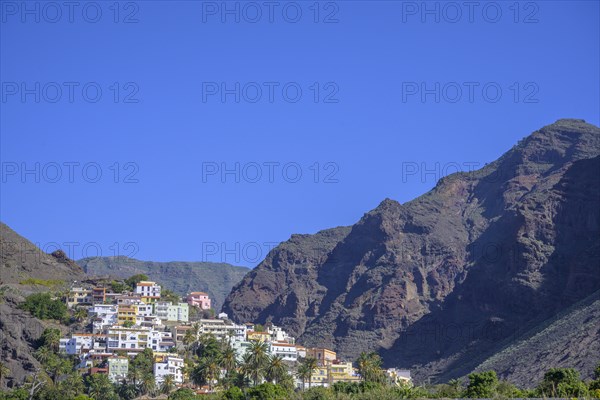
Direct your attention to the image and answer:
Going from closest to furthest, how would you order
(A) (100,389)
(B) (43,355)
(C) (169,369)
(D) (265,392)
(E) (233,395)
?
(D) (265,392), (E) (233,395), (A) (100,389), (C) (169,369), (B) (43,355)

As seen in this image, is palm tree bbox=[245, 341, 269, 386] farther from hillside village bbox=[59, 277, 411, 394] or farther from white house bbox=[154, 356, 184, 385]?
white house bbox=[154, 356, 184, 385]

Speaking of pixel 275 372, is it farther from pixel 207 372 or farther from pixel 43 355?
pixel 43 355

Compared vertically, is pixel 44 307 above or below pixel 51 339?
above

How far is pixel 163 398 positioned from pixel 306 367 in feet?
78.0

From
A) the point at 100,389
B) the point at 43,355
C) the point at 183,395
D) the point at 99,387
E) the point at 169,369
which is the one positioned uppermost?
the point at 43,355

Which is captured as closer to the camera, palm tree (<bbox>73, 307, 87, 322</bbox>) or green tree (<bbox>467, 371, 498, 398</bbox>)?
green tree (<bbox>467, 371, 498, 398</bbox>)

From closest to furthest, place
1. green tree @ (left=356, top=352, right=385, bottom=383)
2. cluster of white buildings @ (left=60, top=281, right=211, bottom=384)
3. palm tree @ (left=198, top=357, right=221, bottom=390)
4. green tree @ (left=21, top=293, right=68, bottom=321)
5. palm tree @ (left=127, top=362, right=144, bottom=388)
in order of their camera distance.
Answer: palm tree @ (left=198, top=357, right=221, bottom=390), palm tree @ (left=127, top=362, right=144, bottom=388), cluster of white buildings @ (left=60, top=281, right=211, bottom=384), green tree @ (left=356, top=352, right=385, bottom=383), green tree @ (left=21, top=293, right=68, bottom=321)

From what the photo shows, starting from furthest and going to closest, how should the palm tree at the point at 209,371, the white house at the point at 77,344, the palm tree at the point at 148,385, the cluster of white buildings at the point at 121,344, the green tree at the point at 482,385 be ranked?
the white house at the point at 77,344 < the cluster of white buildings at the point at 121,344 < the palm tree at the point at 148,385 < the palm tree at the point at 209,371 < the green tree at the point at 482,385

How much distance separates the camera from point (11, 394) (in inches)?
5768

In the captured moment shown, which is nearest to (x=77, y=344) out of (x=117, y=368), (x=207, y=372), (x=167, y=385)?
(x=117, y=368)

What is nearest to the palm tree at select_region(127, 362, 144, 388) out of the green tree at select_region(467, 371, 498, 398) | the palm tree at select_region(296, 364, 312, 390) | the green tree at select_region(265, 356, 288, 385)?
the green tree at select_region(265, 356, 288, 385)

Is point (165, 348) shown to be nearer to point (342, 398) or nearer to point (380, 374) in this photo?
point (380, 374)

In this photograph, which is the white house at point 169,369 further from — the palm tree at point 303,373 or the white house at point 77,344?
the palm tree at point 303,373

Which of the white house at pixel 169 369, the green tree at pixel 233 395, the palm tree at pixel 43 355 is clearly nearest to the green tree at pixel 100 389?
the white house at pixel 169 369
